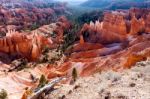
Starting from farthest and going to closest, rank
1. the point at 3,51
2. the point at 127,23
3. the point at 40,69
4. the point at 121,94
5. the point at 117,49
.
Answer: the point at 127,23
the point at 3,51
the point at 117,49
the point at 40,69
the point at 121,94

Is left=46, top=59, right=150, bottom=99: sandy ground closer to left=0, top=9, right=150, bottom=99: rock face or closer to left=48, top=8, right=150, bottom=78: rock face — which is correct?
left=0, top=9, right=150, bottom=99: rock face

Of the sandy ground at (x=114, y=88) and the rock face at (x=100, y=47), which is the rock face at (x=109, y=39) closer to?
the rock face at (x=100, y=47)

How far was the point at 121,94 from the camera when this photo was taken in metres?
21.3

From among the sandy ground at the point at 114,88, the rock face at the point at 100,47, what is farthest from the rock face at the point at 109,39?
the sandy ground at the point at 114,88

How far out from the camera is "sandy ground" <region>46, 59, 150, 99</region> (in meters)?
21.6

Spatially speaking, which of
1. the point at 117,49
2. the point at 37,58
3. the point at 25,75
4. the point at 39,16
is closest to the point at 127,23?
the point at 117,49

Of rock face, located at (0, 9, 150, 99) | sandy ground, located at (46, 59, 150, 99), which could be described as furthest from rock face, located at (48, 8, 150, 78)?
sandy ground, located at (46, 59, 150, 99)

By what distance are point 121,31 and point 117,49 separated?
9943 mm

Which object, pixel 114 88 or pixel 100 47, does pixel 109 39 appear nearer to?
pixel 100 47

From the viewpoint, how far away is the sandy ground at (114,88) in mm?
21594

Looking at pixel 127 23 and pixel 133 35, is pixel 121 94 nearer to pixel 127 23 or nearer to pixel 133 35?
pixel 133 35

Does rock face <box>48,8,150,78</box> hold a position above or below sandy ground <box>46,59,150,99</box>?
below

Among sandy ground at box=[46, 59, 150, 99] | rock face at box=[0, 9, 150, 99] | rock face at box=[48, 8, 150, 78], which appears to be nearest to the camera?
sandy ground at box=[46, 59, 150, 99]

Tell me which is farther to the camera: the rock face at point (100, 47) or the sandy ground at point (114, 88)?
the rock face at point (100, 47)
